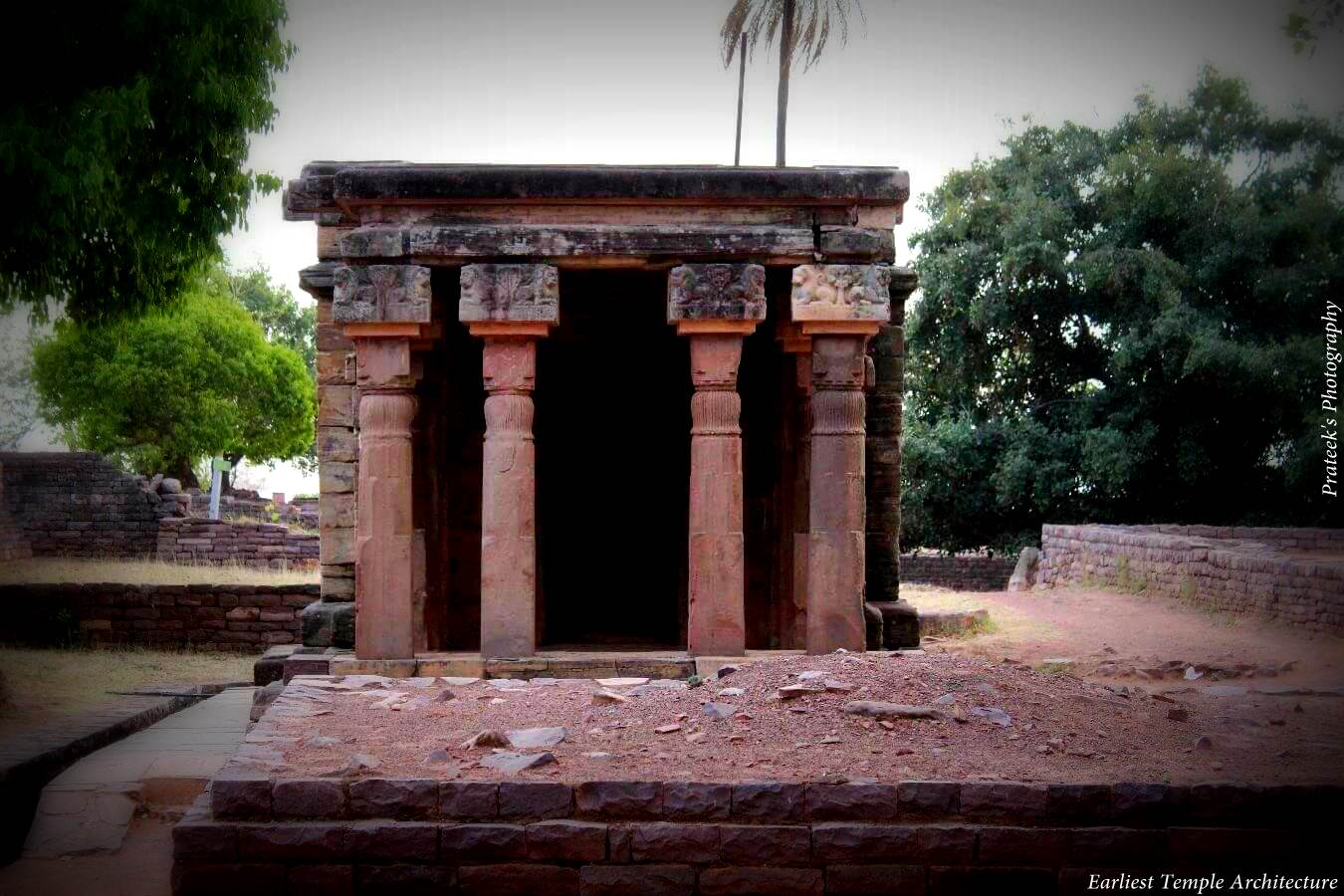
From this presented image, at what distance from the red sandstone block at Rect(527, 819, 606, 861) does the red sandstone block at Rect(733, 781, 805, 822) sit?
0.61 m

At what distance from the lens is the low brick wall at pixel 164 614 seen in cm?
1568

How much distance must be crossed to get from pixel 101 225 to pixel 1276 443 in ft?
65.8

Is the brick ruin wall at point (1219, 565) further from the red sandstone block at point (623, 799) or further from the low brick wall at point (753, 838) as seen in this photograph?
the red sandstone block at point (623, 799)

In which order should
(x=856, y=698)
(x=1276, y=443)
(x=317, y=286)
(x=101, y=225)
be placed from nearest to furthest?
(x=856, y=698) → (x=317, y=286) → (x=101, y=225) → (x=1276, y=443)

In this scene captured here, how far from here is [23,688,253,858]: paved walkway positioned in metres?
7.57

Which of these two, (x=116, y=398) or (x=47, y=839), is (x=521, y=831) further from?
(x=116, y=398)

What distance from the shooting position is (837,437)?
955cm

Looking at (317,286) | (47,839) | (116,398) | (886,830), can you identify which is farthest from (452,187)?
(116,398)

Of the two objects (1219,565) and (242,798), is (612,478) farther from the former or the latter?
(242,798)

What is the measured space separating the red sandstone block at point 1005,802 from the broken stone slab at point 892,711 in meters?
1.04

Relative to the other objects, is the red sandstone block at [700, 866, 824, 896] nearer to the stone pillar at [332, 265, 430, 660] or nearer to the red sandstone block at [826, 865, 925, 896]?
the red sandstone block at [826, 865, 925, 896]

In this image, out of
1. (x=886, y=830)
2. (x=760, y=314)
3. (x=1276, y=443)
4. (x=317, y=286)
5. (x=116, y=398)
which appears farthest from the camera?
(x=116, y=398)

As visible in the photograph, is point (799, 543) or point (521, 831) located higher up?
point (799, 543)

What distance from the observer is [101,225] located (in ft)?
49.2
